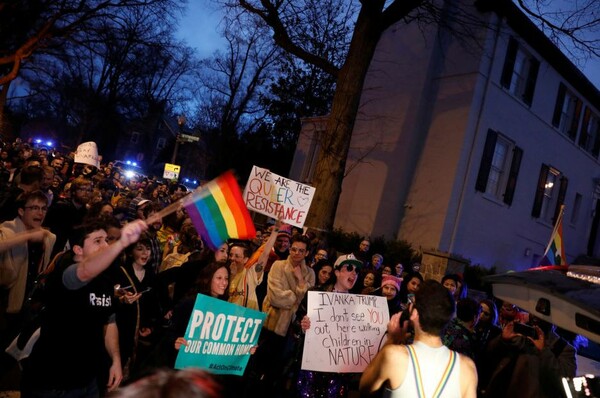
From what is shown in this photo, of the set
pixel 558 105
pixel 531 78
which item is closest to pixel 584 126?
pixel 558 105

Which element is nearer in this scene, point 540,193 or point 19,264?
point 19,264

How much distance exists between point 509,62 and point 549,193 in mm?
6568

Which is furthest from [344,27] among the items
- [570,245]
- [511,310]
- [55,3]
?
[511,310]

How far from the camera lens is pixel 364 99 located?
60.0 feet

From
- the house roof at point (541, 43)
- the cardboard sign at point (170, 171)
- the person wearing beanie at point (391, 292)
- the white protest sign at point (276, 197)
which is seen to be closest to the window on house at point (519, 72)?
the house roof at point (541, 43)

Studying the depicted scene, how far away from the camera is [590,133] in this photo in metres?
20.3

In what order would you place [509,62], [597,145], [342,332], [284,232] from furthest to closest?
[597,145]
[509,62]
[284,232]
[342,332]

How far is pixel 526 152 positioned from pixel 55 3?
21.0 meters

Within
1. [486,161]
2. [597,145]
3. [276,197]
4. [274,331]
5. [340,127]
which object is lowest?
[274,331]

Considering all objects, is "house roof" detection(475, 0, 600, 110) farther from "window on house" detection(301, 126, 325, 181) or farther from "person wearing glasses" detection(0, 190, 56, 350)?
"person wearing glasses" detection(0, 190, 56, 350)

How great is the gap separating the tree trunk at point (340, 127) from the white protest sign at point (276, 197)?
3271mm

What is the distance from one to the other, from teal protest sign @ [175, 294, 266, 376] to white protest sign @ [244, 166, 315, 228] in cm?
254

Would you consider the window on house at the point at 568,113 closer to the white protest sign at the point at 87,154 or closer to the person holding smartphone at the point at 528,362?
the person holding smartphone at the point at 528,362

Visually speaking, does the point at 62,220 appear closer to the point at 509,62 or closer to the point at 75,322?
the point at 75,322
